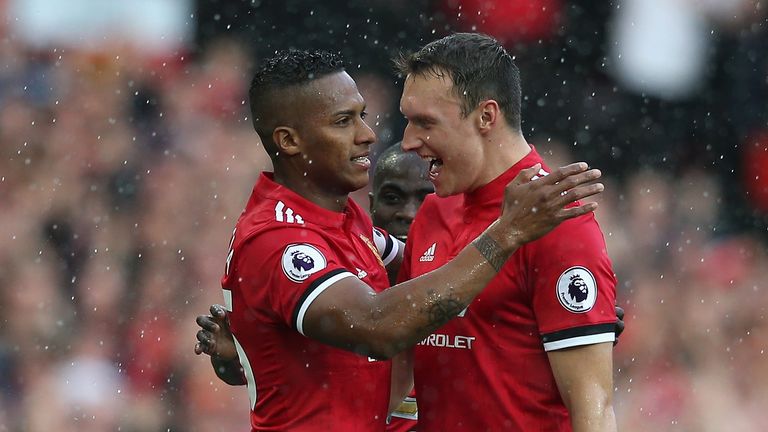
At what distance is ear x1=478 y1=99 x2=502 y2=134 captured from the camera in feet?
13.5

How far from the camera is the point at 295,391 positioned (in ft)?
13.6

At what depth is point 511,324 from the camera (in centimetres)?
400

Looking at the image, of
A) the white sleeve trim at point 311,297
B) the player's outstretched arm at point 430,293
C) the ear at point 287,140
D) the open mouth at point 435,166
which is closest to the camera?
the player's outstretched arm at point 430,293

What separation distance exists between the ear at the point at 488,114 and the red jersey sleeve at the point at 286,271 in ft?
2.03

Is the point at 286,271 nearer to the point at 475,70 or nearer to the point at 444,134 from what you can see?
the point at 444,134

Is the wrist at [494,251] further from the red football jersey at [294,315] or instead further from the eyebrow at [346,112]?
the eyebrow at [346,112]

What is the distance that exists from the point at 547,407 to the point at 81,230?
4.55m

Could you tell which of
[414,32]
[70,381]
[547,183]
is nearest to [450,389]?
[547,183]

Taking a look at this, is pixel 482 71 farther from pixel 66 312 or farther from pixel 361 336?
pixel 66 312

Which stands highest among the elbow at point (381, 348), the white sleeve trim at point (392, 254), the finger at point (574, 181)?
the white sleeve trim at point (392, 254)

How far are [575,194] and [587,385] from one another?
23.4 inches

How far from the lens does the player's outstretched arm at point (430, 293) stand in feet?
12.0

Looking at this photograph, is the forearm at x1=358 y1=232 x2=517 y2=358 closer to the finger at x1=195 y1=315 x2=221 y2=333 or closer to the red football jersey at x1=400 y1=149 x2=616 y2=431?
the red football jersey at x1=400 y1=149 x2=616 y2=431

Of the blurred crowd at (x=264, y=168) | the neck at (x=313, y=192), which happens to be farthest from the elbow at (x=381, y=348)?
the blurred crowd at (x=264, y=168)
